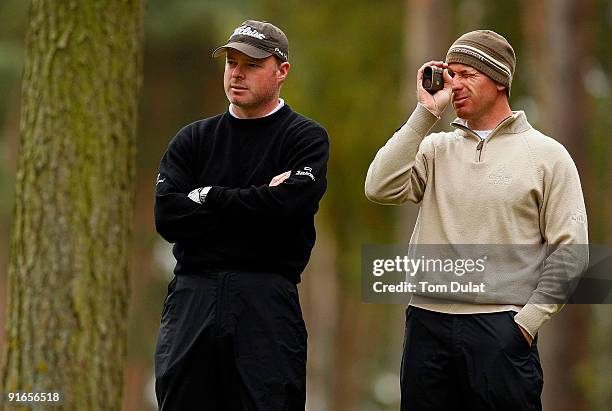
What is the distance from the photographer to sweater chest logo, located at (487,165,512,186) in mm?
5496

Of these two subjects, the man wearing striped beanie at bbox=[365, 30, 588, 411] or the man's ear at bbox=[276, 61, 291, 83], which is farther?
the man's ear at bbox=[276, 61, 291, 83]

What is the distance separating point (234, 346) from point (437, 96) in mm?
1409

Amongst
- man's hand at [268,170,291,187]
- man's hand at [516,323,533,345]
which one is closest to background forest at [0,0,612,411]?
man's hand at [268,170,291,187]

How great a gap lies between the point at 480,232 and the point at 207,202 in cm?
119

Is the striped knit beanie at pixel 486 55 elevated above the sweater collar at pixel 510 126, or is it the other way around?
the striped knit beanie at pixel 486 55

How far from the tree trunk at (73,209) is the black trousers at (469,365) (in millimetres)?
1914

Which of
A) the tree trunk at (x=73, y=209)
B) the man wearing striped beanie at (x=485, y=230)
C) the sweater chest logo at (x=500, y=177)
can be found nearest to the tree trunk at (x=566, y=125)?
the tree trunk at (x=73, y=209)

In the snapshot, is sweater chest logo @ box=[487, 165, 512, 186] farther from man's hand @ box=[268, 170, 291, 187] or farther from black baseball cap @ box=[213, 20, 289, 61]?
black baseball cap @ box=[213, 20, 289, 61]

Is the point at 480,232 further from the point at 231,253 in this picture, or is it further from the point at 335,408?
the point at 335,408

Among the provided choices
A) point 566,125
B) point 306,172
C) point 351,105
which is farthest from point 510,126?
Answer: point 351,105

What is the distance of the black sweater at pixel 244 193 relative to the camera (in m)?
5.55

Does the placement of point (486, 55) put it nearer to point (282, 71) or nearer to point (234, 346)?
point (282, 71)

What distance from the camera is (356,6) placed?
21.5m

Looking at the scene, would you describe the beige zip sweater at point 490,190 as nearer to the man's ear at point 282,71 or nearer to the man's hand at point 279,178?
the man's hand at point 279,178
